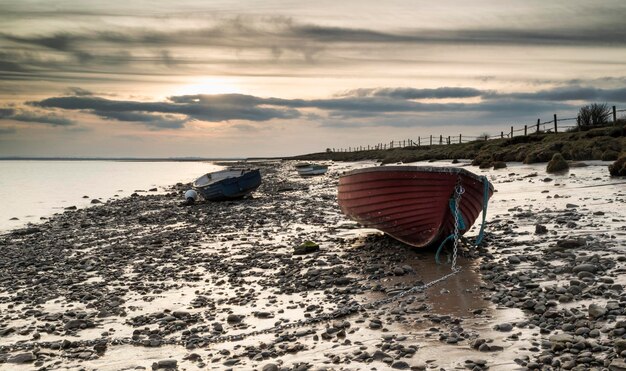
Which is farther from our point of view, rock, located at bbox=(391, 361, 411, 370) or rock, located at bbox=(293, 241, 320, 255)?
rock, located at bbox=(293, 241, 320, 255)

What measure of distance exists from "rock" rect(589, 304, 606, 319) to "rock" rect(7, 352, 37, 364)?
302 inches

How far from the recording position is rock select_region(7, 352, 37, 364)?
23.0 feet

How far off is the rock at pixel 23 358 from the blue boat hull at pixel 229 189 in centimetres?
2137

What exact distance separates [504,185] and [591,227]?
1316 centimetres

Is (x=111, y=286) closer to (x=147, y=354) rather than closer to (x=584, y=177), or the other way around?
(x=147, y=354)

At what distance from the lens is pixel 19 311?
9352mm

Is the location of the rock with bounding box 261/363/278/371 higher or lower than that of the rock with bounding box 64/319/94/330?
higher

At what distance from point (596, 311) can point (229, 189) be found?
921 inches

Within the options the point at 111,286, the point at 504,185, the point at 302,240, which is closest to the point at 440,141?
the point at 504,185

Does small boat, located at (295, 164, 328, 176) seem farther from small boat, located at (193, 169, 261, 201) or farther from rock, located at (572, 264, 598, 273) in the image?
rock, located at (572, 264, 598, 273)

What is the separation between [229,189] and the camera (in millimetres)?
28625

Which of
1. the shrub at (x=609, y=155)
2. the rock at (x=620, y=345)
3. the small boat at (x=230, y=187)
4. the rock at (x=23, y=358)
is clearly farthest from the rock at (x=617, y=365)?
the shrub at (x=609, y=155)

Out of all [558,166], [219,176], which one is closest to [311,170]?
[219,176]

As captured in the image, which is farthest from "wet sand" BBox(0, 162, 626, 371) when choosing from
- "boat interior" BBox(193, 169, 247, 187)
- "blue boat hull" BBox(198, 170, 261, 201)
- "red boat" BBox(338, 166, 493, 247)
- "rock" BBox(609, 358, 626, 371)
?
A: "boat interior" BBox(193, 169, 247, 187)
